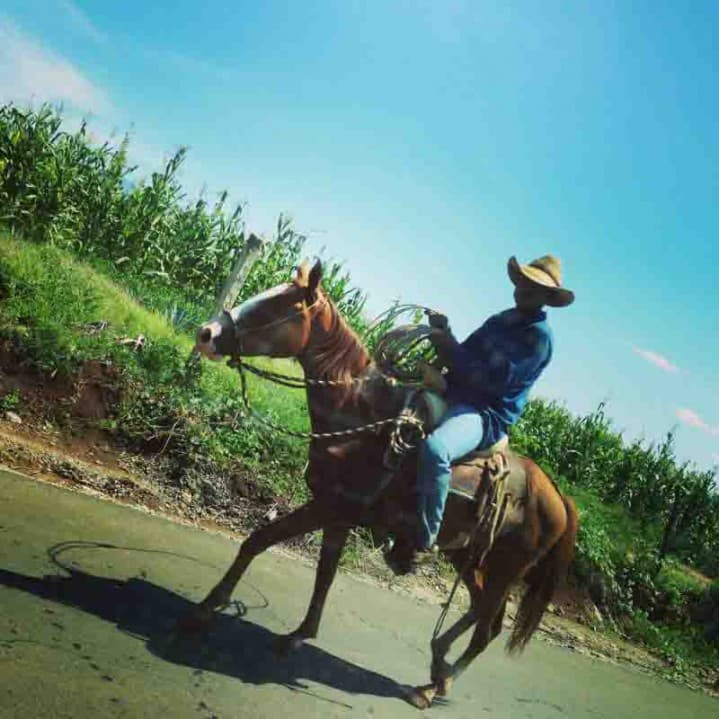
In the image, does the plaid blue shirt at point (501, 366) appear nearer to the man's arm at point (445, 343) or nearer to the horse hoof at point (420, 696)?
the man's arm at point (445, 343)

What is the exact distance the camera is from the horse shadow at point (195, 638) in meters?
3.76

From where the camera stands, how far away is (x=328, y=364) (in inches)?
172

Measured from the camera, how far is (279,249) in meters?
15.6

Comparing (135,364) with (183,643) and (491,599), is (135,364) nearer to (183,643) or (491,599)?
(183,643)

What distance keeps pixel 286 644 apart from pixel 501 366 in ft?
7.88

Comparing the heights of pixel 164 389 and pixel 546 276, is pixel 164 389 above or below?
below

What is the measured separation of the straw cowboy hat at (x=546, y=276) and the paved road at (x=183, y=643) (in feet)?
9.90

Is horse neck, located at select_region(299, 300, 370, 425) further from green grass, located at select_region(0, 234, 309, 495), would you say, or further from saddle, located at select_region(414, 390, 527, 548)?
→ green grass, located at select_region(0, 234, 309, 495)

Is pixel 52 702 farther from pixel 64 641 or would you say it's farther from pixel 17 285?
pixel 17 285

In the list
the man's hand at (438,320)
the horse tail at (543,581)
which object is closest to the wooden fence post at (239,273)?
the man's hand at (438,320)

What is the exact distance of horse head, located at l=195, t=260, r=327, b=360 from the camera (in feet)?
13.4

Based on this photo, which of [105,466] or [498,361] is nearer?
[498,361]

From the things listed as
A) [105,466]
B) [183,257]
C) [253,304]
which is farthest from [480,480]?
[183,257]

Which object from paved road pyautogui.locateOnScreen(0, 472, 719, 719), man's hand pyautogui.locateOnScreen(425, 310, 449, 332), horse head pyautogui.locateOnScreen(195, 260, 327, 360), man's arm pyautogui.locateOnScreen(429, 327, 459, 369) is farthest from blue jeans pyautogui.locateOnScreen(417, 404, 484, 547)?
paved road pyautogui.locateOnScreen(0, 472, 719, 719)
